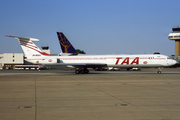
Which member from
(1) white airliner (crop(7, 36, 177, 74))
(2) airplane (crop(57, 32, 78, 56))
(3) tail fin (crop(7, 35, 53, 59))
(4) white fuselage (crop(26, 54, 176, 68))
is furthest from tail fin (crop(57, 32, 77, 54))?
(3) tail fin (crop(7, 35, 53, 59))

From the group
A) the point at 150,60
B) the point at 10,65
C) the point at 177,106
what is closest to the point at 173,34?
the point at 10,65

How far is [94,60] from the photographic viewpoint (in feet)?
128

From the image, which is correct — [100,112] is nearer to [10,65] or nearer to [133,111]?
[133,111]

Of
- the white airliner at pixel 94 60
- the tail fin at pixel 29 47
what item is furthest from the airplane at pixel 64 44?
the tail fin at pixel 29 47

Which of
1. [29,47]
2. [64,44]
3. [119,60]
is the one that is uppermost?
[64,44]

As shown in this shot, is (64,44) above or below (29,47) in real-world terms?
above

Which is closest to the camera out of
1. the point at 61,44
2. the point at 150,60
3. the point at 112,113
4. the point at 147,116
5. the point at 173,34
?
the point at 147,116

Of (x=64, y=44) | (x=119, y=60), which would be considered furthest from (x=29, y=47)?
(x=64, y=44)

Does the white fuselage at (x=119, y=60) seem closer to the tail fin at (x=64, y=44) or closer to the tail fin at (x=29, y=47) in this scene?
the tail fin at (x=29, y=47)

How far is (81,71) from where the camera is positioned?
3859 centimetres

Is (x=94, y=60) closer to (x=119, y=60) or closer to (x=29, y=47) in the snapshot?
(x=119, y=60)

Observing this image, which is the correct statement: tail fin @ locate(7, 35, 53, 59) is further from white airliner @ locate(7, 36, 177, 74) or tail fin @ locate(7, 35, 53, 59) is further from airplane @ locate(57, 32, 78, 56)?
airplane @ locate(57, 32, 78, 56)

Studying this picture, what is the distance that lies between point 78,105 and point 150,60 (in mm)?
28751

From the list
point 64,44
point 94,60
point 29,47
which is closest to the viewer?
point 29,47
